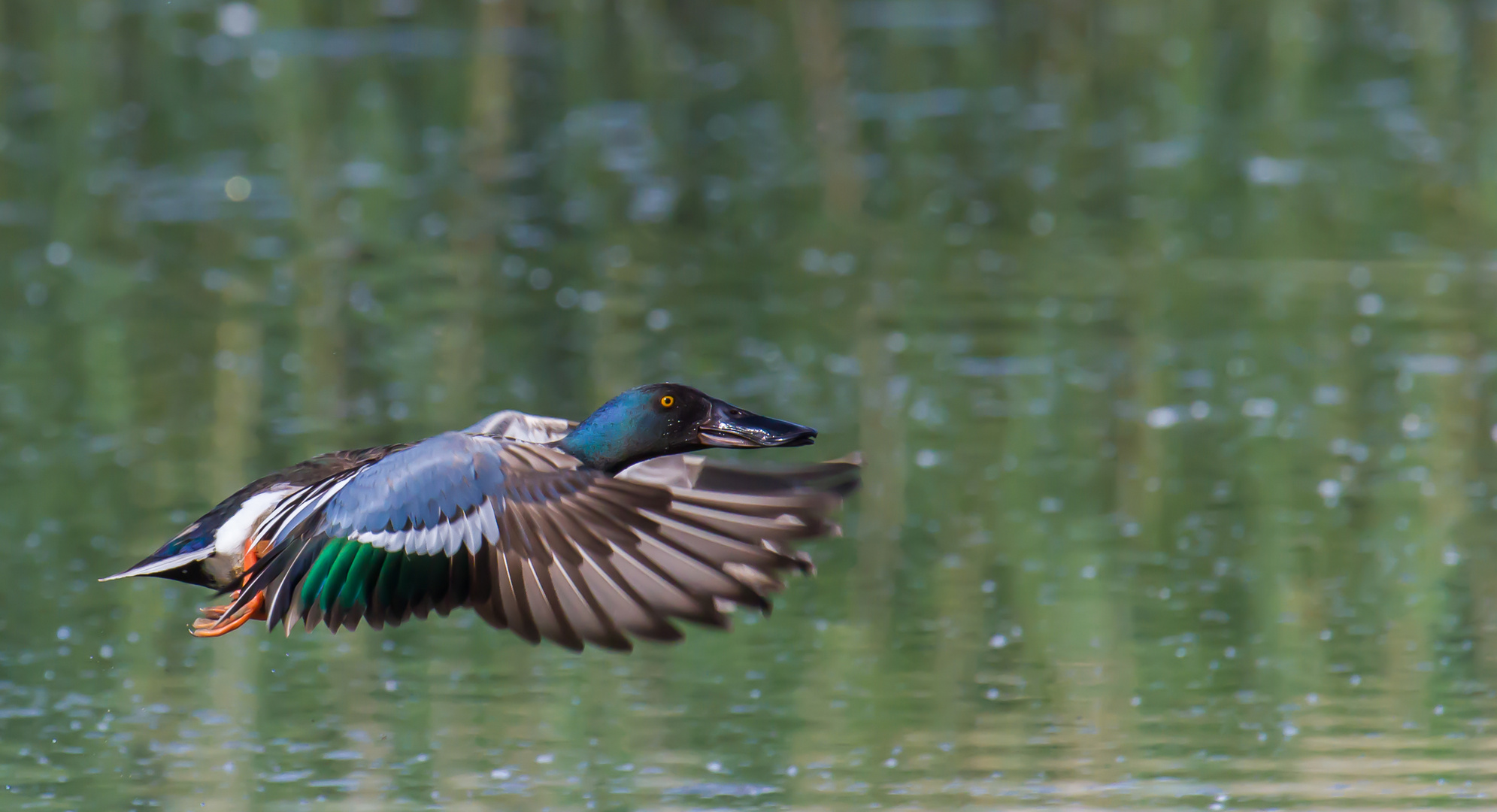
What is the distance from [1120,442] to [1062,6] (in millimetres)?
17515

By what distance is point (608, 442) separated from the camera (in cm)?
699

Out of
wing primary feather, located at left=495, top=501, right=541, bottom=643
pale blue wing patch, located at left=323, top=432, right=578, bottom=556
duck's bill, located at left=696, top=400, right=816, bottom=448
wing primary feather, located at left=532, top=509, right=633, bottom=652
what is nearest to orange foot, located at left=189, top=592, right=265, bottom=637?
pale blue wing patch, located at left=323, top=432, right=578, bottom=556

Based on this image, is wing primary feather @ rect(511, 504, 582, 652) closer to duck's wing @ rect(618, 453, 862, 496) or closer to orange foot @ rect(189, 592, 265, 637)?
duck's wing @ rect(618, 453, 862, 496)

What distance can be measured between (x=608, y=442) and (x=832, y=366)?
285 inches

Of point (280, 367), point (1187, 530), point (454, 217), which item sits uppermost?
point (454, 217)

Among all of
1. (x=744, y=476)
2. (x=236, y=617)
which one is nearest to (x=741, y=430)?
(x=744, y=476)

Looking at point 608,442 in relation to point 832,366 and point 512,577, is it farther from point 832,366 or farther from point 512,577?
point 832,366

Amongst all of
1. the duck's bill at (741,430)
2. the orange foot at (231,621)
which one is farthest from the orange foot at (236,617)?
the duck's bill at (741,430)

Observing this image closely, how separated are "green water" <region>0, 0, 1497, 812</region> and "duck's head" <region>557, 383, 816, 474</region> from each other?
4.43 feet

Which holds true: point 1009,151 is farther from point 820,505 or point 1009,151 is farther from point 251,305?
point 820,505

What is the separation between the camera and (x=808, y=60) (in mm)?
26531

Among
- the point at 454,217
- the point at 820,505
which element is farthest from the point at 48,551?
the point at 454,217

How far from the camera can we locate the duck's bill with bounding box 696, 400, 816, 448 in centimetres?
691

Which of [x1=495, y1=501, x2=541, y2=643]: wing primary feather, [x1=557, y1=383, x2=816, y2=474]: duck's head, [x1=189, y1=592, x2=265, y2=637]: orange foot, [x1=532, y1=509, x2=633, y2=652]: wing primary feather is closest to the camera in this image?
[x1=532, y1=509, x2=633, y2=652]: wing primary feather
